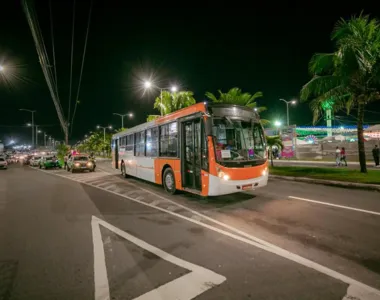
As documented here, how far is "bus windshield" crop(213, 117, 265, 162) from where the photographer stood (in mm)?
8461

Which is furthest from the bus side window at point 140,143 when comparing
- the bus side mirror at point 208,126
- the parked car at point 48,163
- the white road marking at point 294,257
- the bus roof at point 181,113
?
the parked car at point 48,163

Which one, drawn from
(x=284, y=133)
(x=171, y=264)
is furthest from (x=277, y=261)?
(x=284, y=133)

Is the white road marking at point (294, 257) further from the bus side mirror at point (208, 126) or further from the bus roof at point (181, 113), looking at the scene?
the bus roof at point (181, 113)

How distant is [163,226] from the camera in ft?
21.0

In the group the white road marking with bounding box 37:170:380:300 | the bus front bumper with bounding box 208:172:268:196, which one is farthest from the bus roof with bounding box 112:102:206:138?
the white road marking with bounding box 37:170:380:300

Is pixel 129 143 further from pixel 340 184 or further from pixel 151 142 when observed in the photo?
pixel 340 184

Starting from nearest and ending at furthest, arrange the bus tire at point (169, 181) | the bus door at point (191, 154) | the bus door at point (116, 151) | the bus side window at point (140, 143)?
the bus door at point (191, 154) < the bus tire at point (169, 181) < the bus side window at point (140, 143) < the bus door at point (116, 151)

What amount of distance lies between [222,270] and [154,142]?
8.87m

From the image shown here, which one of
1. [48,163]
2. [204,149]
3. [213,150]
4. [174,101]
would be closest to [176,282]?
[213,150]

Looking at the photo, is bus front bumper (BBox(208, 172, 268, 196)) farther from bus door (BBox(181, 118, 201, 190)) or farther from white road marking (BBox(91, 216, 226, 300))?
white road marking (BBox(91, 216, 226, 300))

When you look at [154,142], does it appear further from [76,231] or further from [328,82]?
[328,82]

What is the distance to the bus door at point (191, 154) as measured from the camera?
902 centimetres

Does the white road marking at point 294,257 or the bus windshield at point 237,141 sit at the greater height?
the bus windshield at point 237,141

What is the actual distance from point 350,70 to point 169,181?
39.0 ft
